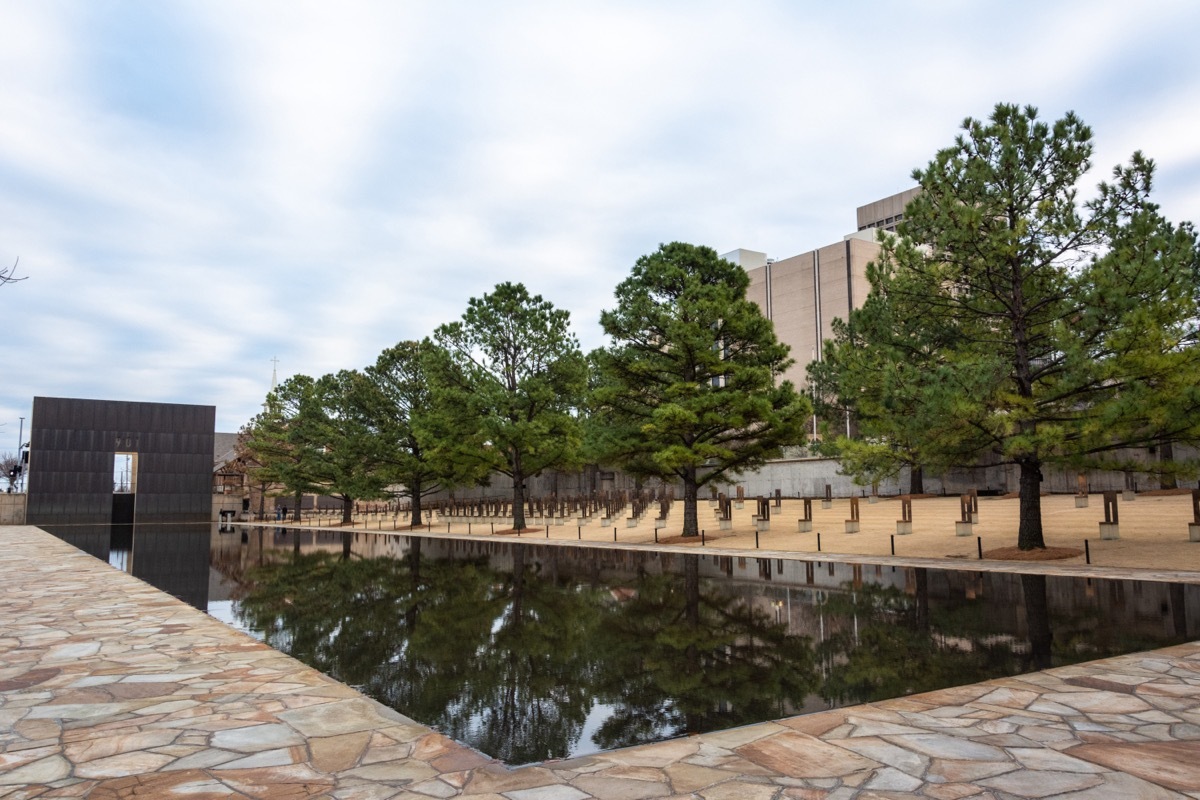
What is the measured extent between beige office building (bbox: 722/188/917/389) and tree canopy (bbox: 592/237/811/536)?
45129mm

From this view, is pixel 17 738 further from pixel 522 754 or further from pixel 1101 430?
pixel 1101 430

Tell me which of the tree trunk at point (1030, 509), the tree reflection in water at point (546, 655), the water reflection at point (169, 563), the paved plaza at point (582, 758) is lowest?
the water reflection at point (169, 563)

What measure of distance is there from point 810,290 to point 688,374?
54054 millimetres

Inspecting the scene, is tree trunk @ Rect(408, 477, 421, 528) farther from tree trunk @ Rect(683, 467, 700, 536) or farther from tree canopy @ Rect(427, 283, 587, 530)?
tree trunk @ Rect(683, 467, 700, 536)

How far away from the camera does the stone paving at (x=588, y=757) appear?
4535mm

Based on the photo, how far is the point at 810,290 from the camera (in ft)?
251

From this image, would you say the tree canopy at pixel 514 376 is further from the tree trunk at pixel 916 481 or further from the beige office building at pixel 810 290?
the beige office building at pixel 810 290

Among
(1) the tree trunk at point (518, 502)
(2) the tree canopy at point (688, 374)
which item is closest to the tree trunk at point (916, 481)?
(2) the tree canopy at point (688, 374)

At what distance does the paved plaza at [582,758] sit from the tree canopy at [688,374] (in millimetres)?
17351

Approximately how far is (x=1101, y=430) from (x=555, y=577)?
41.0 ft

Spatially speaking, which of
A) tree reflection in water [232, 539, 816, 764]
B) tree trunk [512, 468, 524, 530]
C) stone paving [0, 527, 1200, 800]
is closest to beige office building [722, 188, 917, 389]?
tree trunk [512, 468, 524, 530]

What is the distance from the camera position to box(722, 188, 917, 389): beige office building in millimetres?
73188

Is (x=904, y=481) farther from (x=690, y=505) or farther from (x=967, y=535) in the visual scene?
(x=967, y=535)

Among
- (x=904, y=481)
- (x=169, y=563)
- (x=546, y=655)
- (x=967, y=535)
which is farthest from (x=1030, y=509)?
(x=904, y=481)
